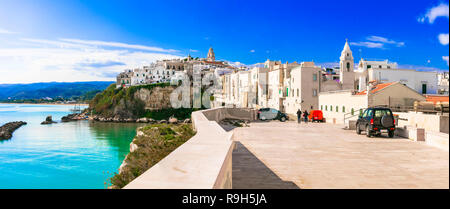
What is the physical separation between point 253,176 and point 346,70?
40362 millimetres

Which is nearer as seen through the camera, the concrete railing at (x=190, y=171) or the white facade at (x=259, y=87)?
the concrete railing at (x=190, y=171)

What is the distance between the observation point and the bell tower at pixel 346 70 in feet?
137

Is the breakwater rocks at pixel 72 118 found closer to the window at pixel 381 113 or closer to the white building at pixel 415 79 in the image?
the white building at pixel 415 79

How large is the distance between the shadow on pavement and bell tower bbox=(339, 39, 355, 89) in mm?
37226

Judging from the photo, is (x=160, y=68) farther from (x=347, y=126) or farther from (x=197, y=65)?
(x=347, y=126)

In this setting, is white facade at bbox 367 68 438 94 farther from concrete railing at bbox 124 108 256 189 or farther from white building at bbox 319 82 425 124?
concrete railing at bbox 124 108 256 189

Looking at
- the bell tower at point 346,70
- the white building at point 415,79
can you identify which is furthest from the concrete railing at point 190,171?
the bell tower at point 346,70

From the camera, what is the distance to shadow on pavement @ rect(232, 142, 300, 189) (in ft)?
17.6

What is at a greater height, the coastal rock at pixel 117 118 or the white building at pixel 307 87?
the white building at pixel 307 87

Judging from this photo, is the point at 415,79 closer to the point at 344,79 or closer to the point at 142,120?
the point at 344,79

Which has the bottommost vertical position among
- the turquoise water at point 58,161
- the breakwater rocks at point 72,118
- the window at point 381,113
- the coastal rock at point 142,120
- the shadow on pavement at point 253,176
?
the turquoise water at point 58,161

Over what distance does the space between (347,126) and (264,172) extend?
36.3ft

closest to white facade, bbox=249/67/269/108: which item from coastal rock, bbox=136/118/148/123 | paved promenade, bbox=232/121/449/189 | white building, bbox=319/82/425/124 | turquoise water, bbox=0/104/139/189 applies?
turquoise water, bbox=0/104/139/189

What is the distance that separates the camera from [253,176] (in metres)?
6.04
